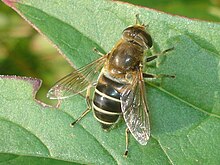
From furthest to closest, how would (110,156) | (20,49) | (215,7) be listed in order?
(20,49), (215,7), (110,156)

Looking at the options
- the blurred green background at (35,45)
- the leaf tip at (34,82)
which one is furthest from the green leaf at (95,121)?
the blurred green background at (35,45)

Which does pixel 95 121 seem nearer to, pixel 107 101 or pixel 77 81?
pixel 107 101

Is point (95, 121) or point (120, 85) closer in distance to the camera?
point (95, 121)

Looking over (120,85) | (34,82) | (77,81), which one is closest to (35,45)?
(77,81)

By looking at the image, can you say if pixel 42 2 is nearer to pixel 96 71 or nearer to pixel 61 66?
pixel 96 71

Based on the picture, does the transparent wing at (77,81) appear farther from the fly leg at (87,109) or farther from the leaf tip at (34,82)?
the leaf tip at (34,82)

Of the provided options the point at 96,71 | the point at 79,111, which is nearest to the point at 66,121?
the point at 79,111
